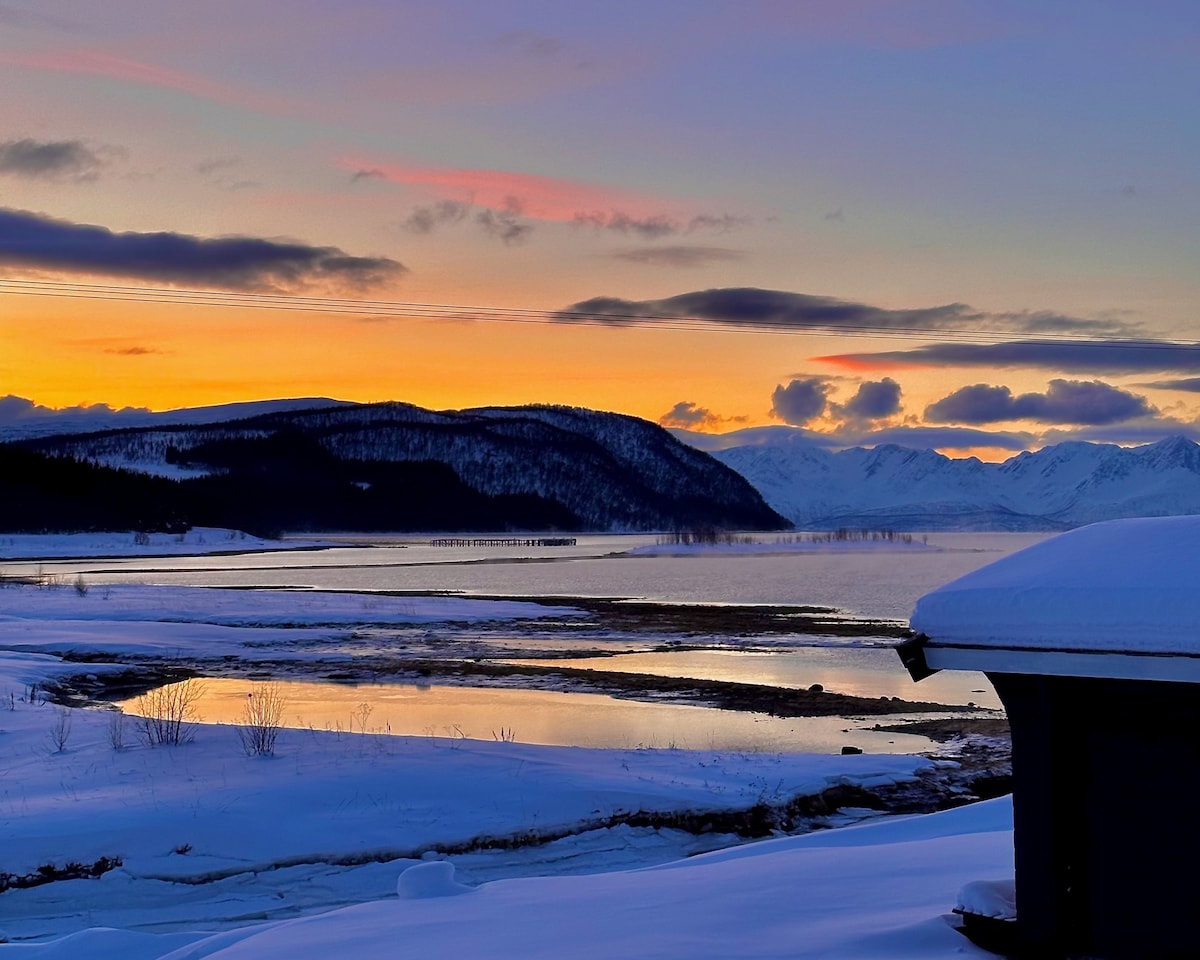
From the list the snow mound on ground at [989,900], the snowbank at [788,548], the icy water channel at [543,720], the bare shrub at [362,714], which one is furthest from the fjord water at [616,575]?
the snow mound on ground at [989,900]

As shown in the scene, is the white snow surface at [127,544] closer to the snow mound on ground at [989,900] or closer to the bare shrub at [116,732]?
the bare shrub at [116,732]

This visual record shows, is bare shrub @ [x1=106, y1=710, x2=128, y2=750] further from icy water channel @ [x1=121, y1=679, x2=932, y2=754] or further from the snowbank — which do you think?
the snowbank

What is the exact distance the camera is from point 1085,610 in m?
5.00

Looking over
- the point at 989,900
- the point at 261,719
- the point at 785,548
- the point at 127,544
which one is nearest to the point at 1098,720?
the point at 989,900

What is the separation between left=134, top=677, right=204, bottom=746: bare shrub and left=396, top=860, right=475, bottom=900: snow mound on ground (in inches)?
288

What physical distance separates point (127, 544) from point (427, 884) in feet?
372

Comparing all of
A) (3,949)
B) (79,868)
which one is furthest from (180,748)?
(3,949)

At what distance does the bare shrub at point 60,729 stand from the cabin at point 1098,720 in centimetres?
1230

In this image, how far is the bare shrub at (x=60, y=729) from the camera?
14828 mm

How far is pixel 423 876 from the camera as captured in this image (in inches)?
337

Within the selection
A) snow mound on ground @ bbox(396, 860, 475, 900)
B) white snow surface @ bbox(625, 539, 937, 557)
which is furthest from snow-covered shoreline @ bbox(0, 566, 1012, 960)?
white snow surface @ bbox(625, 539, 937, 557)

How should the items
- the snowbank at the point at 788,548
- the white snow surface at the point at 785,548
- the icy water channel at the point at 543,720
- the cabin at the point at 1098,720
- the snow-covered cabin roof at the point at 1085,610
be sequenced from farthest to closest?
the snowbank at the point at 788,548, the white snow surface at the point at 785,548, the icy water channel at the point at 543,720, the cabin at the point at 1098,720, the snow-covered cabin roof at the point at 1085,610

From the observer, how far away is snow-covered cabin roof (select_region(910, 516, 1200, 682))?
477 centimetres

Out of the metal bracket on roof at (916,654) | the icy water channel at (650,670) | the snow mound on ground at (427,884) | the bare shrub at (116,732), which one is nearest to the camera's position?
the metal bracket on roof at (916,654)
